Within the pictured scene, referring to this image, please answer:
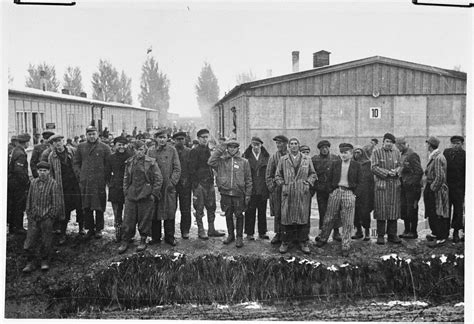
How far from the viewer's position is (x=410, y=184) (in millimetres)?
7129

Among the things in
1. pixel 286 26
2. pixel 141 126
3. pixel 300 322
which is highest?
pixel 286 26

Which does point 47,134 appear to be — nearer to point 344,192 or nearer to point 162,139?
point 162,139

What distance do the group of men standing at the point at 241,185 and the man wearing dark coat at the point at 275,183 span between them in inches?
0.6

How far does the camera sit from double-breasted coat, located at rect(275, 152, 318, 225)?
668cm

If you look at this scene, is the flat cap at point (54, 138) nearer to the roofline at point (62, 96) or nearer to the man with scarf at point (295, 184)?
the roofline at point (62, 96)

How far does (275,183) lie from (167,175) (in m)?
1.63

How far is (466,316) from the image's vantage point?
6.03 metres

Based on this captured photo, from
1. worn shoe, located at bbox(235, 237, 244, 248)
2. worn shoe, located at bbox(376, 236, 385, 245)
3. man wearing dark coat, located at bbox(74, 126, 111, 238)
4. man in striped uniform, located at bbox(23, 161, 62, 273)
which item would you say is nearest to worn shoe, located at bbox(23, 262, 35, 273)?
man in striped uniform, located at bbox(23, 161, 62, 273)

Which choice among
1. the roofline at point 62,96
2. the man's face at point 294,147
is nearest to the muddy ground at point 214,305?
the man's face at point 294,147

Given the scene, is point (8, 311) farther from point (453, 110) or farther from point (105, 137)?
point (453, 110)

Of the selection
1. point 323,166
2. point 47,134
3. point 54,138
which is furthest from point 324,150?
point 47,134

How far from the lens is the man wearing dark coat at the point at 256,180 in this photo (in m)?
7.22

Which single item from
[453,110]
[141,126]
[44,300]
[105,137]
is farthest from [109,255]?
[453,110]

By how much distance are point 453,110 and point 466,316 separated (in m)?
3.20
